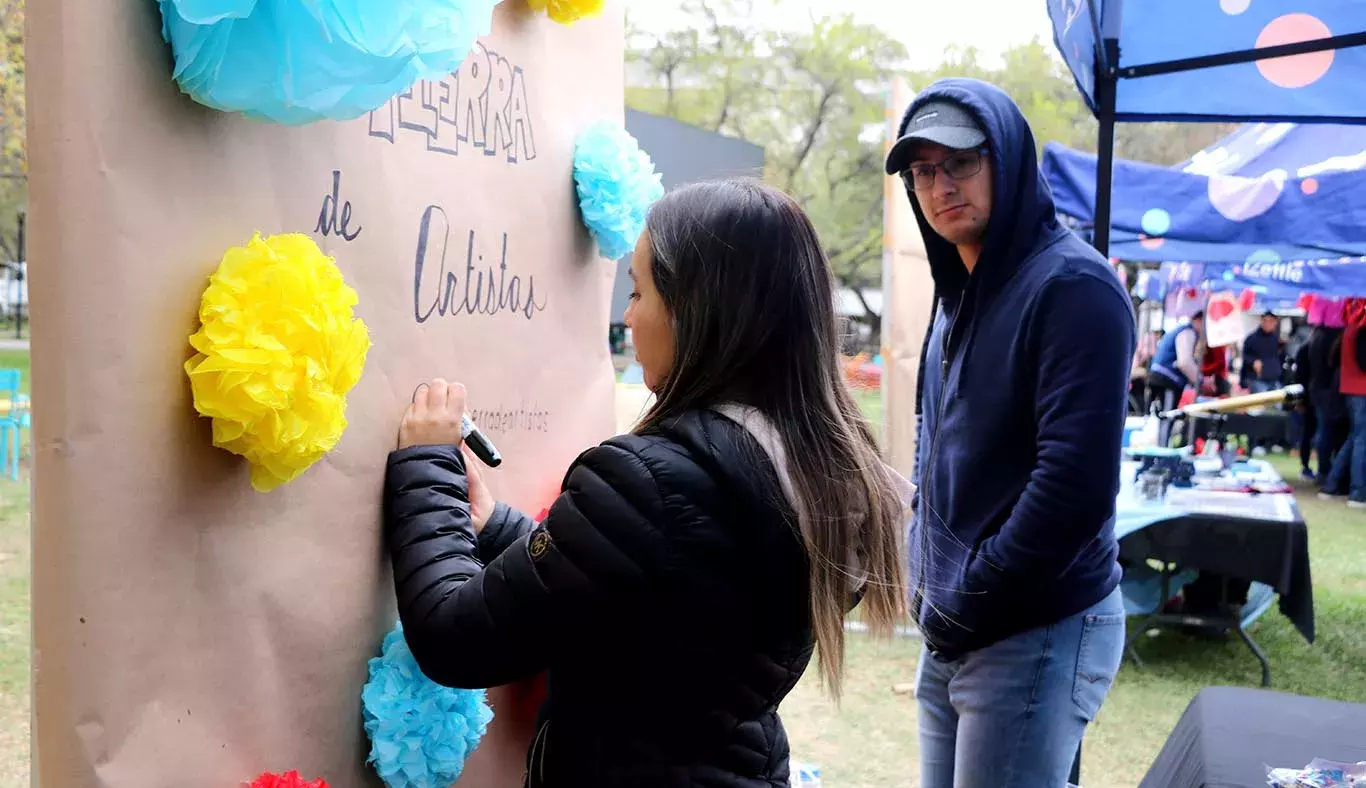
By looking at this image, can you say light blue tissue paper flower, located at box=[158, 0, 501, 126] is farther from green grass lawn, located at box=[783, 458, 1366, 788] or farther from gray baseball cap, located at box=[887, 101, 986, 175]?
green grass lawn, located at box=[783, 458, 1366, 788]

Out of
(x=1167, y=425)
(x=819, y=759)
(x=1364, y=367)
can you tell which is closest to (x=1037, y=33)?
(x=1364, y=367)

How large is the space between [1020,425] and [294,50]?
121 centimetres

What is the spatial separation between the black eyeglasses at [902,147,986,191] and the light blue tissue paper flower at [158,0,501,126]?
39.9 inches

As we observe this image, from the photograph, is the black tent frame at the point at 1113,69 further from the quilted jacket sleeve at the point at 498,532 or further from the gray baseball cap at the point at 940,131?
the quilted jacket sleeve at the point at 498,532

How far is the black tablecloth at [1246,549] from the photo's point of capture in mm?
4336

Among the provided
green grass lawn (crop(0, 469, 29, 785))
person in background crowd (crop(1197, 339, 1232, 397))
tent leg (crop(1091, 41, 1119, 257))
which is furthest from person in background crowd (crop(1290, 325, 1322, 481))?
green grass lawn (crop(0, 469, 29, 785))

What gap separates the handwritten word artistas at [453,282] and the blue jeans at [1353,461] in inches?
372

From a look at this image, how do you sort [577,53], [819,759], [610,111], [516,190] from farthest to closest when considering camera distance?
1. [819,759]
2. [610,111]
3. [577,53]
4. [516,190]

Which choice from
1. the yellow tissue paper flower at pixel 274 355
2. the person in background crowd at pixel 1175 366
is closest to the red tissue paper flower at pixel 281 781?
the yellow tissue paper flower at pixel 274 355

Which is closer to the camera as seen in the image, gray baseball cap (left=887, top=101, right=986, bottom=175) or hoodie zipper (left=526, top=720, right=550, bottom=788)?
hoodie zipper (left=526, top=720, right=550, bottom=788)

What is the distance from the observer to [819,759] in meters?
3.60

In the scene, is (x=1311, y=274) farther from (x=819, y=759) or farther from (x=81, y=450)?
(x=81, y=450)

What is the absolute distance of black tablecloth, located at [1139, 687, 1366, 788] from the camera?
212 cm

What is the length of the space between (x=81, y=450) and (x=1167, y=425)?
599 centimetres
